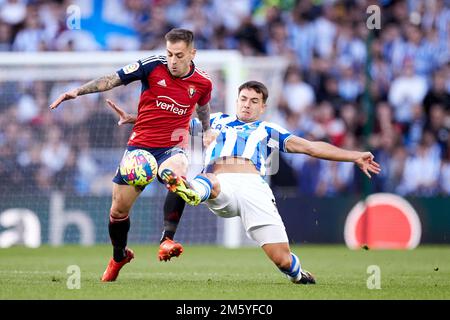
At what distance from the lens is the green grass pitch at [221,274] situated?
7.91 meters

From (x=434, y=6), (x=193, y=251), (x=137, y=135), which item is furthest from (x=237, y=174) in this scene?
(x=434, y=6)

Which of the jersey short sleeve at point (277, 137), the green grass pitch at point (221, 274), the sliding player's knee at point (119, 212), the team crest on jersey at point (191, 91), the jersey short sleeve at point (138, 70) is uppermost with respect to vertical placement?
the jersey short sleeve at point (138, 70)

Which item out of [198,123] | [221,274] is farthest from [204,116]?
[221,274]

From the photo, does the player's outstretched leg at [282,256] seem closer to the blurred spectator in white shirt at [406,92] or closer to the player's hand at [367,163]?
the player's hand at [367,163]

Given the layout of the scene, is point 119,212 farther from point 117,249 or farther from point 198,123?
point 198,123

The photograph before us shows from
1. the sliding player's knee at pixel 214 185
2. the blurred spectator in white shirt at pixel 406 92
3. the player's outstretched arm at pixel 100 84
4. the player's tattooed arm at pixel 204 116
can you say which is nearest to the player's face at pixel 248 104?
the player's tattooed arm at pixel 204 116

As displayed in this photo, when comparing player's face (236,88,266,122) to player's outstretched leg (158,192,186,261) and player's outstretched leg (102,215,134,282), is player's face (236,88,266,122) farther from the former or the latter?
player's outstretched leg (102,215,134,282)

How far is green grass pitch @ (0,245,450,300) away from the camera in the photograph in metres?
7.91

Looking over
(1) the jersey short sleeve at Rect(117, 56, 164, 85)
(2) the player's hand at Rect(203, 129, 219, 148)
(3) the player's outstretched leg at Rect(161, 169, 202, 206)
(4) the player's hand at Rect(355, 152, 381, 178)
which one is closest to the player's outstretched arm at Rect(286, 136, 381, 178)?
(4) the player's hand at Rect(355, 152, 381, 178)

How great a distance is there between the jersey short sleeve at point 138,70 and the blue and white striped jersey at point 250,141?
887mm

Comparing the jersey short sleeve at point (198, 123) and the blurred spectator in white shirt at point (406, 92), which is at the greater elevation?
the blurred spectator in white shirt at point (406, 92)

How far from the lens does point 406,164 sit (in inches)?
664
